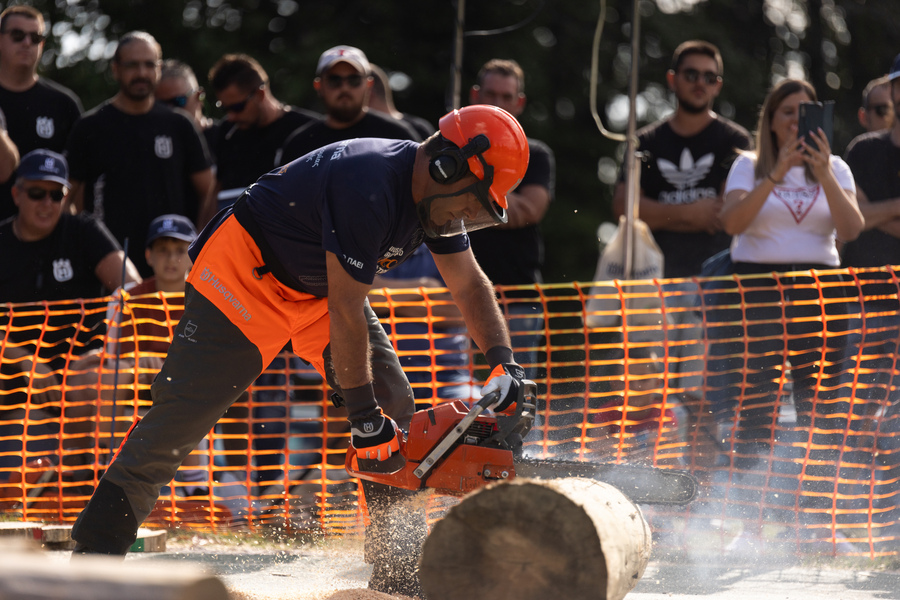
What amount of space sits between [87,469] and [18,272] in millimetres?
1311

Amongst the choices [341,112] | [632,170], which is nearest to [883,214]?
[632,170]

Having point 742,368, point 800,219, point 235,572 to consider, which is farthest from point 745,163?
point 235,572

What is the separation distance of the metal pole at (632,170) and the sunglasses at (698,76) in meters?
0.31

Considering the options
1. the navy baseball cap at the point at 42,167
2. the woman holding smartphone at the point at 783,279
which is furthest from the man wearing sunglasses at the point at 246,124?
the woman holding smartphone at the point at 783,279

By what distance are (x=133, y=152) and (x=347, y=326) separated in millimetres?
3335

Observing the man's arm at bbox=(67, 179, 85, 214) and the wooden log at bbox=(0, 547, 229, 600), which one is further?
the man's arm at bbox=(67, 179, 85, 214)

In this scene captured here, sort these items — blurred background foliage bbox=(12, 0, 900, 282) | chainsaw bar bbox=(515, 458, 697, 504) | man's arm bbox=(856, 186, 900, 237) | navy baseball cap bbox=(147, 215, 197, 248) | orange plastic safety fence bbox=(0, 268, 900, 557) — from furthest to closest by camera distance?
1. blurred background foliage bbox=(12, 0, 900, 282)
2. navy baseball cap bbox=(147, 215, 197, 248)
3. man's arm bbox=(856, 186, 900, 237)
4. orange plastic safety fence bbox=(0, 268, 900, 557)
5. chainsaw bar bbox=(515, 458, 697, 504)

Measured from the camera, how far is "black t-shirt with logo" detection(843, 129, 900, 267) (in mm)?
5156

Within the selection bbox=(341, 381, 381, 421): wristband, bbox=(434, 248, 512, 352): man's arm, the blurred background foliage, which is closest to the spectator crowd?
bbox=(434, 248, 512, 352): man's arm

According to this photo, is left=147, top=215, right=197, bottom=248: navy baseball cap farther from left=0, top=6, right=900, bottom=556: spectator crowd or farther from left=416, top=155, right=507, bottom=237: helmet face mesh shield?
left=416, top=155, right=507, bottom=237: helmet face mesh shield

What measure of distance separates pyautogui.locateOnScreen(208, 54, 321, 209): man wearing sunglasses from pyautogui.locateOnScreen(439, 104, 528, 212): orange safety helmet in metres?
3.04

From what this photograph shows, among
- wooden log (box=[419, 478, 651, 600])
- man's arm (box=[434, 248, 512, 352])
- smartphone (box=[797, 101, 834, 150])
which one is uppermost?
smartphone (box=[797, 101, 834, 150])

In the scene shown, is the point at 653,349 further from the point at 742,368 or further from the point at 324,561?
the point at 324,561

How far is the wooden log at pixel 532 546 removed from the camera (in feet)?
8.34
